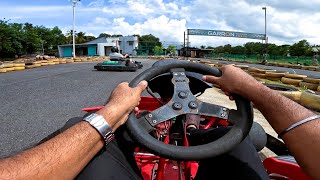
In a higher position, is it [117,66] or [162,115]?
[117,66]

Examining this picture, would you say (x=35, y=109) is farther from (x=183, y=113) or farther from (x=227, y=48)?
(x=227, y=48)

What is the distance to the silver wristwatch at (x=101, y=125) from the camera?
4.02 feet

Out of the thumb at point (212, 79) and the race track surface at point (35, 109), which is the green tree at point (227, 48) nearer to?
the race track surface at point (35, 109)

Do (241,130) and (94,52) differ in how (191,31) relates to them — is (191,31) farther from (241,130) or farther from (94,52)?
(241,130)

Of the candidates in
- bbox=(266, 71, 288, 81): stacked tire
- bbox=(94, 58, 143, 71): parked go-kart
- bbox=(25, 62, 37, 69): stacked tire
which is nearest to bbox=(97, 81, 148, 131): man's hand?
bbox=(266, 71, 288, 81): stacked tire

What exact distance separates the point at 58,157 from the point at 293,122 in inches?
34.7

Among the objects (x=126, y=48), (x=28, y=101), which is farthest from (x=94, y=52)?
(x=28, y=101)

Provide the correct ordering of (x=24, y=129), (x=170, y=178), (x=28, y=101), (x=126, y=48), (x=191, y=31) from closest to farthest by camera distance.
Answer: (x=170, y=178) → (x=24, y=129) → (x=28, y=101) → (x=191, y=31) → (x=126, y=48)

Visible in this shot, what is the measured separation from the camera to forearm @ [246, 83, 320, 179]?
1264 mm

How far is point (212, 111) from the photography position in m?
1.64

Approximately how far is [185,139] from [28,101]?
594 centimetres

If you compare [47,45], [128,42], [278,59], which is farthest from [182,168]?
[47,45]

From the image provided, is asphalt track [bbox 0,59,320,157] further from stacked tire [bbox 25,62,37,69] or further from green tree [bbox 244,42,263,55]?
green tree [bbox 244,42,263,55]

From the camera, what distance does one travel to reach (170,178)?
1.83m
